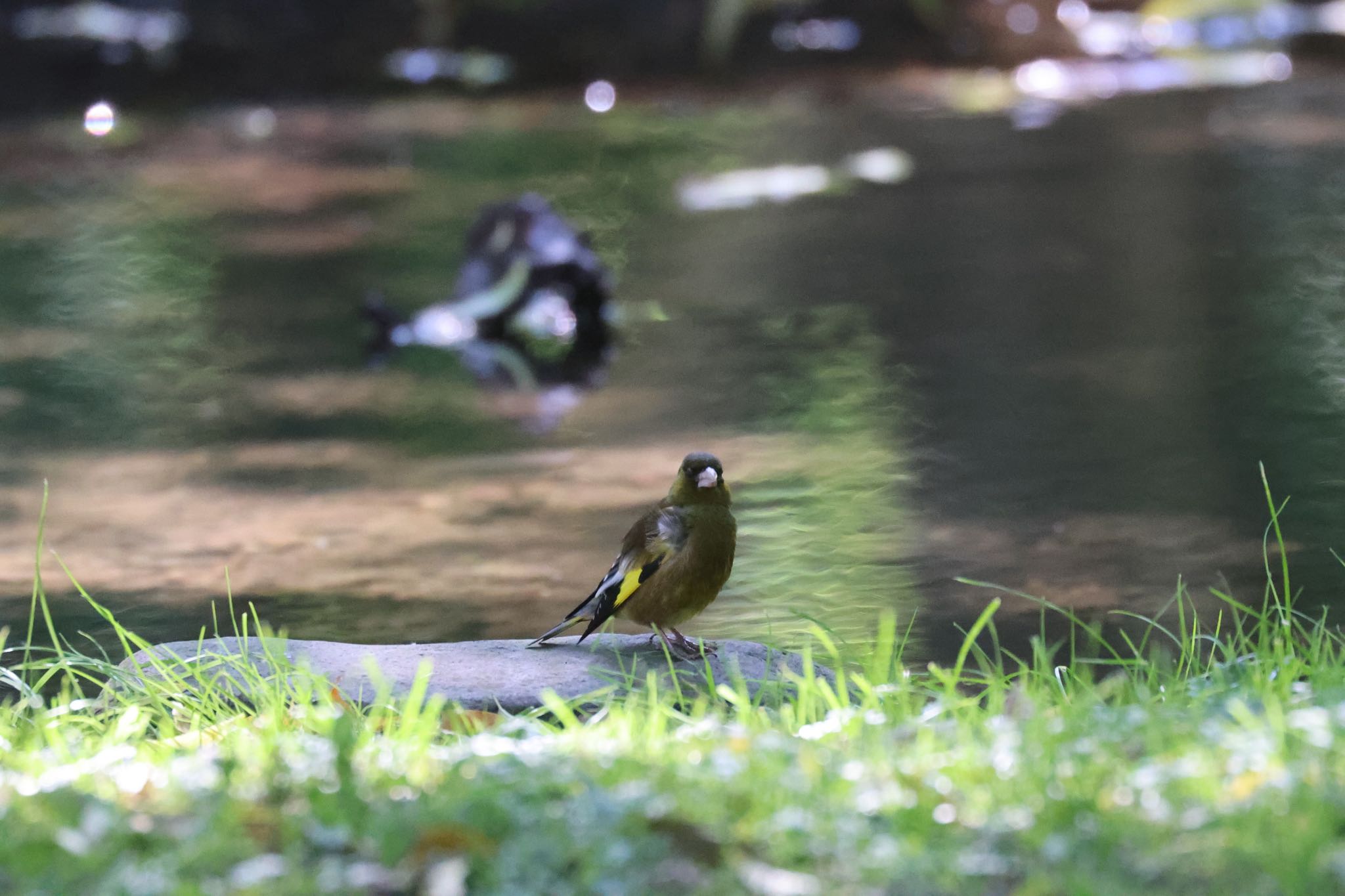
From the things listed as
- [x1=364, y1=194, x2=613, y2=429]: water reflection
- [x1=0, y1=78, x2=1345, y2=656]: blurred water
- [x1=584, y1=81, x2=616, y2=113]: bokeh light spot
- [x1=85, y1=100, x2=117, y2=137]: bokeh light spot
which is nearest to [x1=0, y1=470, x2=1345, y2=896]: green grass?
[x1=0, y1=78, x2=1345, y2=656]: blurred water

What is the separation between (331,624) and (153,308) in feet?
17.2

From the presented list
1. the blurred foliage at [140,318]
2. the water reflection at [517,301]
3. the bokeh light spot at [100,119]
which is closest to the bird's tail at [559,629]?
the blurred foliage at [140,318]

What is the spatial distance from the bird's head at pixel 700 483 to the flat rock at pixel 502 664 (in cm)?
36

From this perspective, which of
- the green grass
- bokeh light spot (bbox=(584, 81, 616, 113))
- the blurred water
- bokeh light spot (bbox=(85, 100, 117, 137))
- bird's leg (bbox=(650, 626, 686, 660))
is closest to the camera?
the green grass

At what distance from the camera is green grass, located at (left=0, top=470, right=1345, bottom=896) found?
2.71 meters

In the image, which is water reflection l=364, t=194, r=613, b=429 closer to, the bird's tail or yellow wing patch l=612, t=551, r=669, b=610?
the bird's tail

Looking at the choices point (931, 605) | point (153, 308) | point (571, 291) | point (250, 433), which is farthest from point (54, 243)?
point (931, 605)

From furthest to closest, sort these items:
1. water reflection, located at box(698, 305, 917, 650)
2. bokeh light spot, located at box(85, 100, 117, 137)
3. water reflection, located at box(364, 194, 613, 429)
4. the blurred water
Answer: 1. bokeh light spot, located at box(85, 100, 117, 137)
2. water reflection, located at box(364, 194, 613, 429)
3. the blurred water
4. water reflection, located at box(698, 305, 917, 650)

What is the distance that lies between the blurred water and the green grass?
1.89 metres

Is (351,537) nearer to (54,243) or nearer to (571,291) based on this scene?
(571,291)

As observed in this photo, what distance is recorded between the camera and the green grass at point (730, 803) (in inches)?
107

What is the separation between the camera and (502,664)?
15.0 ft

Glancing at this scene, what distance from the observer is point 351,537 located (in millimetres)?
6398

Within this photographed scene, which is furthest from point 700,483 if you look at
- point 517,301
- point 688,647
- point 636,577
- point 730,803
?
point 517,301
